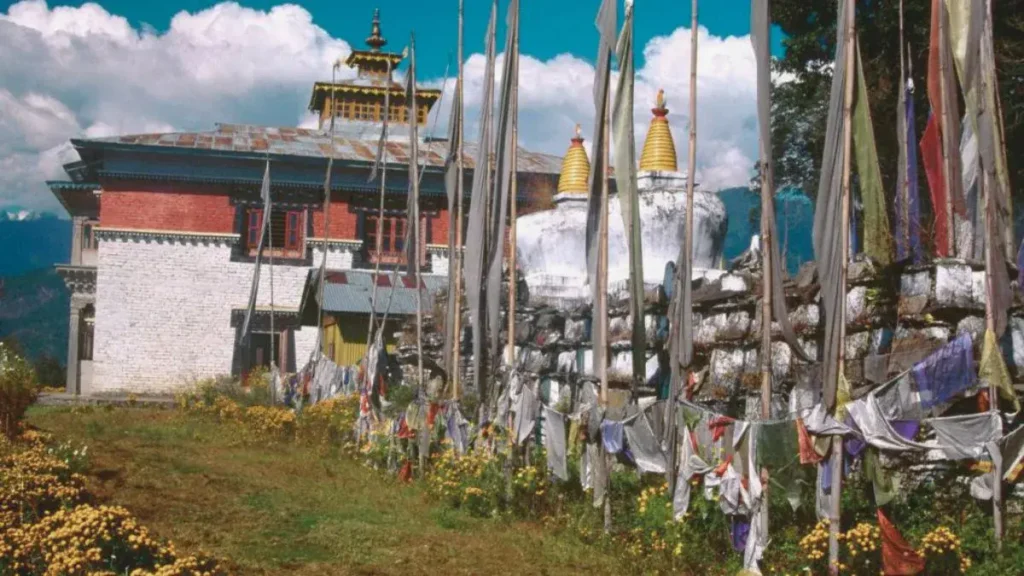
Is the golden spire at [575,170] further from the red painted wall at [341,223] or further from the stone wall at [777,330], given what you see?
the red painted wall at [341,223]

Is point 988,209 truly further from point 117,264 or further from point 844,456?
point 117,264

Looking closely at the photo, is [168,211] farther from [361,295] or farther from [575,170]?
[575,170]

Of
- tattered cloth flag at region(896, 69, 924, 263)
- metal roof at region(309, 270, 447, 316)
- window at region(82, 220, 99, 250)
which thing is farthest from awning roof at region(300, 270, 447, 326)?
tattered cloth flag at region(896, 69, 924, 263)

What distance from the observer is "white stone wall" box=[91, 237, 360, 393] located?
34531mm

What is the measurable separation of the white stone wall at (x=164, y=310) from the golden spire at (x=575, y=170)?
15.9 meters

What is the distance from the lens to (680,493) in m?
9.99

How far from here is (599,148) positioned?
37.6ft

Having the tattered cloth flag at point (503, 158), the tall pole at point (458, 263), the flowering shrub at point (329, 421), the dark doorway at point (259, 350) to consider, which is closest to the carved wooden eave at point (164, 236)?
the dark doorway at point (259, 350)

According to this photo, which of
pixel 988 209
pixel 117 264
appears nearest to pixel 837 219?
pixel 988 209

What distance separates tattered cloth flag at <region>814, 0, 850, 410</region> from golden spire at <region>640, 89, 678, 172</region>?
1162 cm

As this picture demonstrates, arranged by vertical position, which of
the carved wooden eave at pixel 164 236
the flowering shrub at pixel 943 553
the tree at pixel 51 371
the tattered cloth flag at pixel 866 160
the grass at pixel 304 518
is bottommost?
the tree at pixel 51 371

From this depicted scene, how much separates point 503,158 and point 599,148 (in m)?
2.51

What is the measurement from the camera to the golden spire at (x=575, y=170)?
21984mm

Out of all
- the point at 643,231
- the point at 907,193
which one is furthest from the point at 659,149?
the point at 907,193
